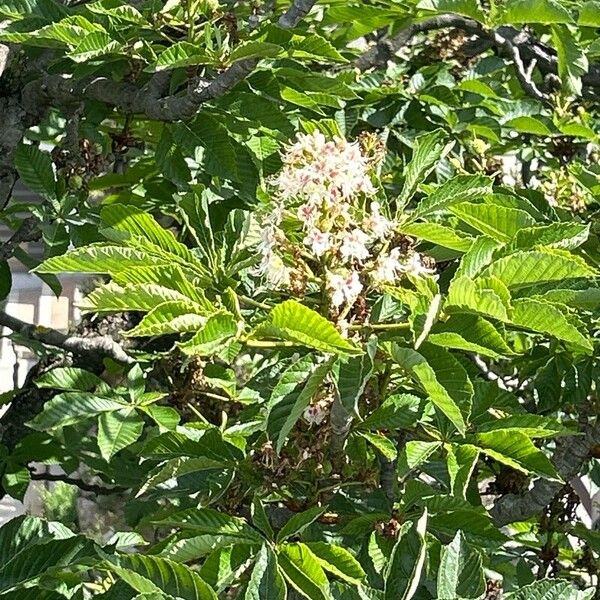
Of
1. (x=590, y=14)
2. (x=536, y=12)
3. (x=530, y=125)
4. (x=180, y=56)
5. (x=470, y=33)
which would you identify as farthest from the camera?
(x=470, y=33)

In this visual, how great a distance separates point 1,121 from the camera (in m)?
1.77

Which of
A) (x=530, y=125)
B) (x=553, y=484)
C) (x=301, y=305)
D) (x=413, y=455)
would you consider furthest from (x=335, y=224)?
(x=530, y=125)

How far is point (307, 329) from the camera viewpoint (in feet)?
2.66

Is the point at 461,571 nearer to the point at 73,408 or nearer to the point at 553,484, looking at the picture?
the point at 553,484

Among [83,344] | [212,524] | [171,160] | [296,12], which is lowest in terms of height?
[83,344]

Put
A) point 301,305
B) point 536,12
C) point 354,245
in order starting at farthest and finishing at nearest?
point 536,12, point 354,245, point 301,305

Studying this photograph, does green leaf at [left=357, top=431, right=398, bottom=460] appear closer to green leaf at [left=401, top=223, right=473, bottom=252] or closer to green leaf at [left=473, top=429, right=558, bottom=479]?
green leaf at [left=473, top=429, right=558, bottom=479]

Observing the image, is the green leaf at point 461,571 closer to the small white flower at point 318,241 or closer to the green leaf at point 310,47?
the small white flower at point 318,241

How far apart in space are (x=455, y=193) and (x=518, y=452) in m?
0.27

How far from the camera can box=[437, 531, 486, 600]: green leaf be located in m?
0.86

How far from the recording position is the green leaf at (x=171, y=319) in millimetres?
804

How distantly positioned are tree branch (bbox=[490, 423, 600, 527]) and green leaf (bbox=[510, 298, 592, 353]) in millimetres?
500

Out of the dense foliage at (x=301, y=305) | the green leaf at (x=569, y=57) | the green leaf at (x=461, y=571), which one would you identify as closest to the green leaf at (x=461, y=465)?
the dense foliage at (x=301, y=305)

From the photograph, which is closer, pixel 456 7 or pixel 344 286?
pixel 344 286
